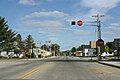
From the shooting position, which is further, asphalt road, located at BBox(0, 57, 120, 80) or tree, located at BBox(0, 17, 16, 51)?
tree, located at BBox(0, 17, 16, 51)

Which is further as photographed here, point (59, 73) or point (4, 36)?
point (4, 36)

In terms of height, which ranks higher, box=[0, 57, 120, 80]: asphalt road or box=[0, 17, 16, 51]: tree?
box=[0, 17, 16, 51]: tree

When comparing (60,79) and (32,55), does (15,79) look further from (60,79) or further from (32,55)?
(32,55)

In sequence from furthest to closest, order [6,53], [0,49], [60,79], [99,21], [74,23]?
[6,53] → [0,49] → [99,21] → [74,23] → [60,79]

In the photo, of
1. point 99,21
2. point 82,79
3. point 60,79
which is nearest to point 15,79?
point 60,79

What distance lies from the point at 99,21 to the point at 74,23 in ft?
53.4

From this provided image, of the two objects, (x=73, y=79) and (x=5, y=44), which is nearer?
(x=73, y=79)

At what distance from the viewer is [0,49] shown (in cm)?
13450

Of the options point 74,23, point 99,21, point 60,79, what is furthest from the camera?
point 99,21

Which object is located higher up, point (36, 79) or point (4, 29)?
point (4, 29)

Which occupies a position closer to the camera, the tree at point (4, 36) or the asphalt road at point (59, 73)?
the asphalt road at point (59, 73)

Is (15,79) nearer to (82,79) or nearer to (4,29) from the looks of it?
(82,79)

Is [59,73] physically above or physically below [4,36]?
below

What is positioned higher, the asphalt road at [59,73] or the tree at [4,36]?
the tree at [4,36]
